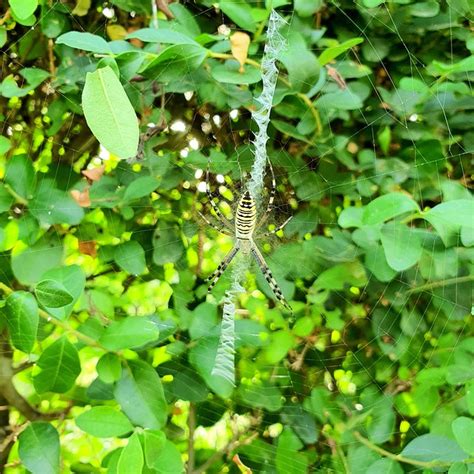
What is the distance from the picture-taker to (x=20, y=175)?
1.42 m

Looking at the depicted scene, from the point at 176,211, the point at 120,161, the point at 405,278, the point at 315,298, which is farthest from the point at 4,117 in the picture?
the point at 405,278

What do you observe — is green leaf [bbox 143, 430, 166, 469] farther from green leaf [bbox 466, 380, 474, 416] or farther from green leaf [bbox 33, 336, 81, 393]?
green leaf [bbox 466, 380, 474, 416]

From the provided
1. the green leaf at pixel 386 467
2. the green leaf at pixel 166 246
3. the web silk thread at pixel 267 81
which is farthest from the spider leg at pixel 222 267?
the green leaf at pixel 386 467

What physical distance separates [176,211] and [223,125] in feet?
0.79

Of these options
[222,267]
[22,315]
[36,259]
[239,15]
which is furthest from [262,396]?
[239,15]

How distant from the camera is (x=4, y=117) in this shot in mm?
1633

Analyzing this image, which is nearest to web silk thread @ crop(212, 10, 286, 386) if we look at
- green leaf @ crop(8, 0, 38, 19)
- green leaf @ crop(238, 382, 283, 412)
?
green leaf @ crop(238, 382, 283, 412)

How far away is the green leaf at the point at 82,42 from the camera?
1.02 metres

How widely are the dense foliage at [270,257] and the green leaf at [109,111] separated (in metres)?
0.35

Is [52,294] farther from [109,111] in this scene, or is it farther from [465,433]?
[465,433]

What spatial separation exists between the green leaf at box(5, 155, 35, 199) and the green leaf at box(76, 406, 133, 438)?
49cm

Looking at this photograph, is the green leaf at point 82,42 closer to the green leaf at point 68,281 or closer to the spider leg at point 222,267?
the green leaf at point 68,281

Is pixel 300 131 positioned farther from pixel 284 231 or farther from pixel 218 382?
pixel 218 382

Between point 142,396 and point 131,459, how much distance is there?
21cm
